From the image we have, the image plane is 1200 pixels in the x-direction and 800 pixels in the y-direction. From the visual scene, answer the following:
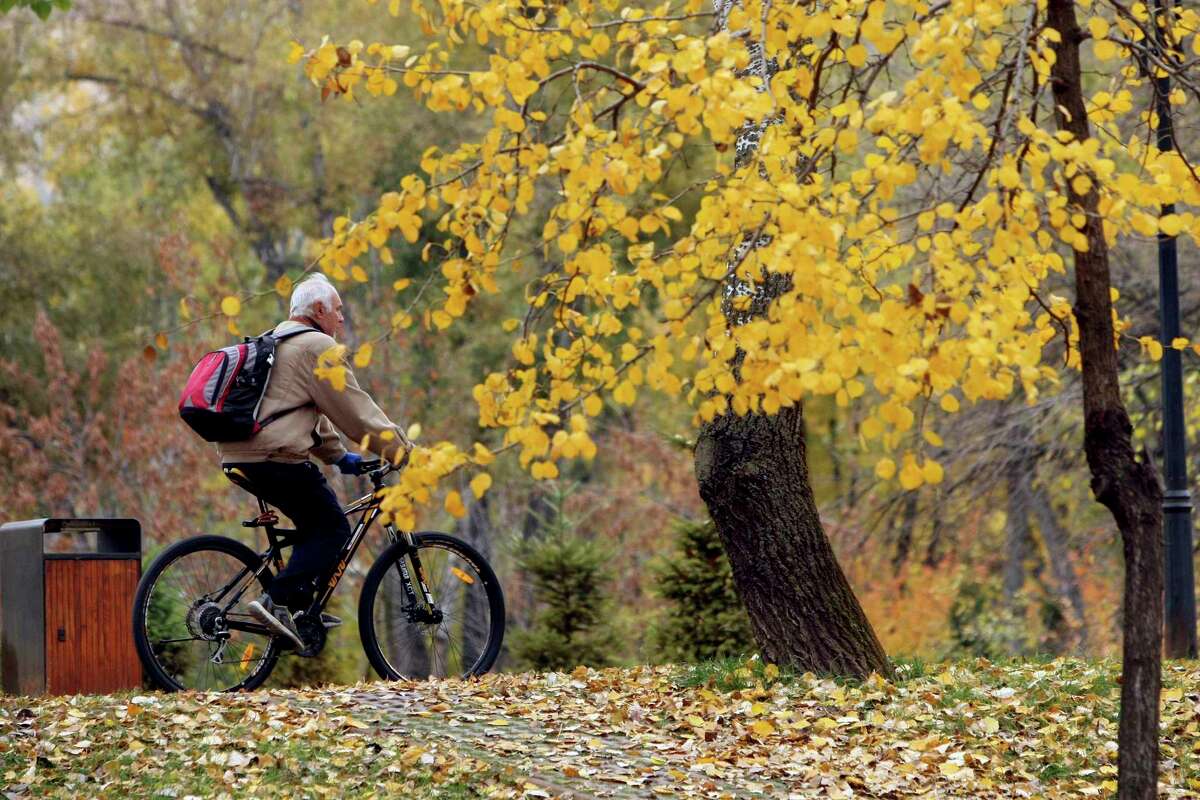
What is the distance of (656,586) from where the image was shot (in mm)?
9789

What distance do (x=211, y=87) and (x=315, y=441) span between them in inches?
646

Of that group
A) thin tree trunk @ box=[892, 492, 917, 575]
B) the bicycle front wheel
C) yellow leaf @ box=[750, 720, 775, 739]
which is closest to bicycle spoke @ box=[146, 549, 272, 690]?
the bicycle front wheel

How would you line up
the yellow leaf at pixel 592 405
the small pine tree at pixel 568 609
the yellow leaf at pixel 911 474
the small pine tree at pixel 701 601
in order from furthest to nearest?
the small pine tree at pixel 568 609 → the small pine tree at pixel 701 601 → the yellow leaf at pixel 592 405 → the yellow leaf at pixel 911 474

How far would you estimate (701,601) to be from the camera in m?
9.66

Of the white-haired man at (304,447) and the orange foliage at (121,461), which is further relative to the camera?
the orange foliage at (121,461)

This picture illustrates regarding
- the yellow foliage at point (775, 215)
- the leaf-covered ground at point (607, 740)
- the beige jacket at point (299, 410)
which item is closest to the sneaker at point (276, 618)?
the leaf-covered ground at point (607, 740)

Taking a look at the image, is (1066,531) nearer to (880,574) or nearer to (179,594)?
(880,574)

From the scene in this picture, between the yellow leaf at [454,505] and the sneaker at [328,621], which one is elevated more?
the yellow leaf at [454,505]

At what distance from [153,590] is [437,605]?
4.40 ft

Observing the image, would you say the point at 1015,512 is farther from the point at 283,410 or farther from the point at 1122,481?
the point at 283,410

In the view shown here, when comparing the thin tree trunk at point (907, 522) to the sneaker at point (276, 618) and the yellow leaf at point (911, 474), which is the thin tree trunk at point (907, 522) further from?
the yellow leaf at point (911, 474)

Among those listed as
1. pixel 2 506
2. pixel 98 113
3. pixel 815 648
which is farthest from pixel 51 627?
pixel 98 113

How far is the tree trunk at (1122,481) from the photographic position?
4.89 metres

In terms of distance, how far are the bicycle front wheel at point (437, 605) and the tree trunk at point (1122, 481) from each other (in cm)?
302
